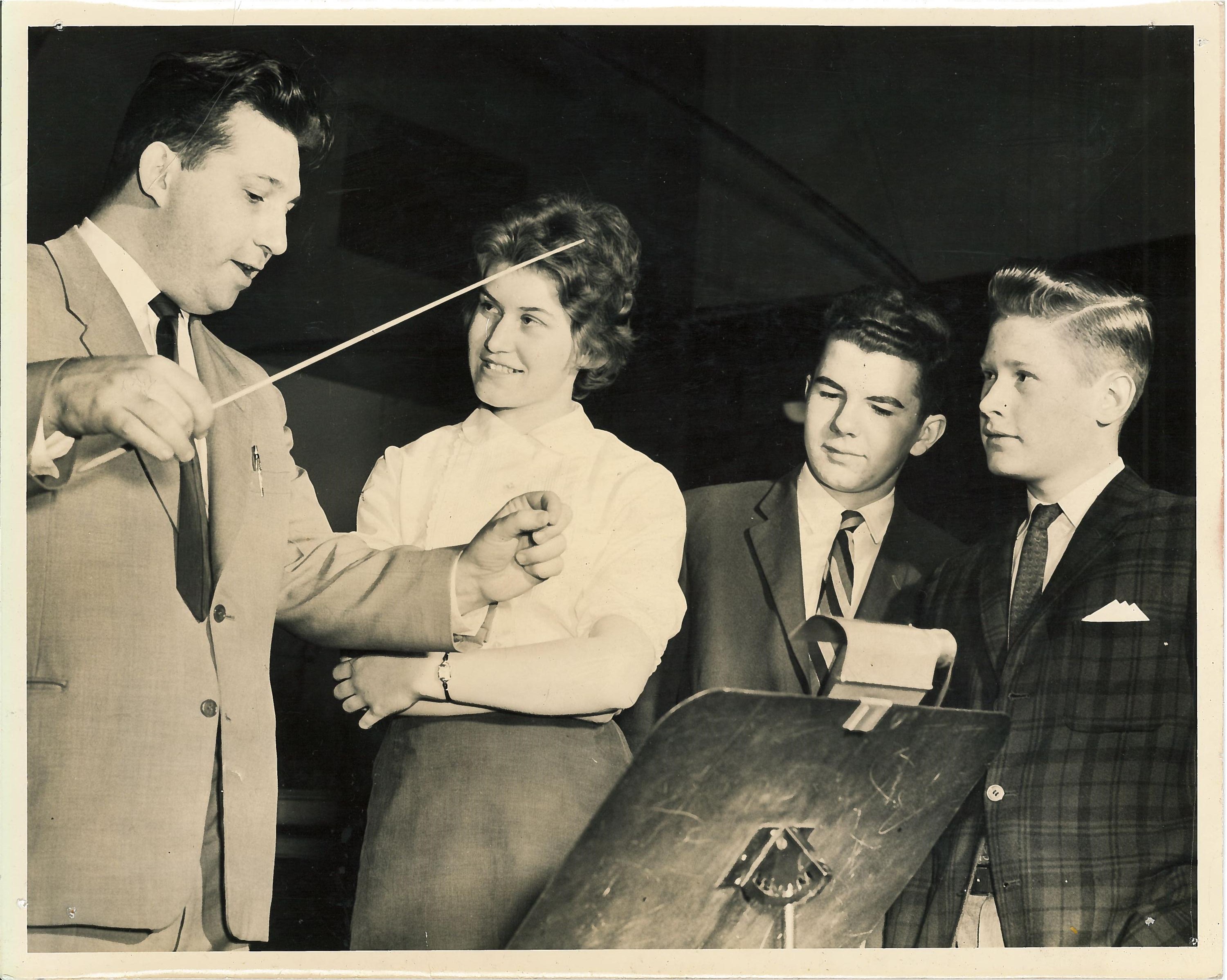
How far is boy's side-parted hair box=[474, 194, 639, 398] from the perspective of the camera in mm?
3523

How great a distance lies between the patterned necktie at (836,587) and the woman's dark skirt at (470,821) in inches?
22.8

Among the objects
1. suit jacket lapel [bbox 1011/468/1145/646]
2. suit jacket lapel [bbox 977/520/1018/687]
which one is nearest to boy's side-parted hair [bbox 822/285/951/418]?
suit jacket lapel [bbox 977/520/1018/687]

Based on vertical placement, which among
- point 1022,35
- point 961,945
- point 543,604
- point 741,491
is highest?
point 1022,35

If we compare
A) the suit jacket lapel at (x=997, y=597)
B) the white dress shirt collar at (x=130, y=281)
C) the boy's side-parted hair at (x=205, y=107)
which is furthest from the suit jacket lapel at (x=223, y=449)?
the suit jacket lapel at (x=997, y=597)

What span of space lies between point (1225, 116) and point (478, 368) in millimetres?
2290

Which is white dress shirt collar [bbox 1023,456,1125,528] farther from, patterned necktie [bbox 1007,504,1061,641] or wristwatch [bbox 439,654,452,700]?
wristwatch [bbox 439,654,452,700]

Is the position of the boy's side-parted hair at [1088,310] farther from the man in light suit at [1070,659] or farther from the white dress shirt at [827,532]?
the white dress shirt at [827,532]

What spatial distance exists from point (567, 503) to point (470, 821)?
0.87 meters

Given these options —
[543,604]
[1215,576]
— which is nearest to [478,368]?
[543,604]

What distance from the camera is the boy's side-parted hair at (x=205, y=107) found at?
3447mm

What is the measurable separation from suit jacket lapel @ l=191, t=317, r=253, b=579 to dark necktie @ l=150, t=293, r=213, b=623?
0.06ft

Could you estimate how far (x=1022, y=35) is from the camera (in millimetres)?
3709

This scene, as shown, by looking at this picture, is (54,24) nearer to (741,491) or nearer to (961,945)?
(741,491)

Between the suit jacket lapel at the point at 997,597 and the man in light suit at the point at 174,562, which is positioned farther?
the suit jacket lapel at the point at 997,597
